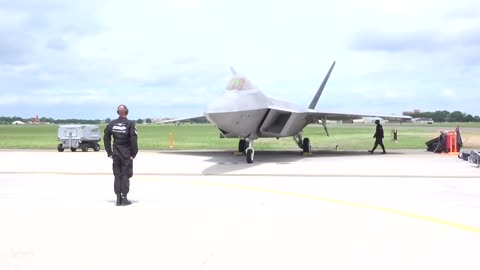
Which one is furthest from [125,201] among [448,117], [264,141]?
[448,117]

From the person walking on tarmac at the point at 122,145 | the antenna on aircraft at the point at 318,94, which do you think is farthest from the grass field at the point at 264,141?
the person walking on tarmac at the point at 122,145

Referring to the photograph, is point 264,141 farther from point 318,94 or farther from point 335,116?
point 335,116

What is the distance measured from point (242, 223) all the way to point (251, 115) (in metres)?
11.0

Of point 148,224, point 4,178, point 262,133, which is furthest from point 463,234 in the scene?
point 262,133

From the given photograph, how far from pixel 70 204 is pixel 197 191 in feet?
8.69

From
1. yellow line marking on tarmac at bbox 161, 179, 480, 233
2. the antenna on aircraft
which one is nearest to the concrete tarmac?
yellow line marking on tarmac at bbox 161, 179, 480, 233

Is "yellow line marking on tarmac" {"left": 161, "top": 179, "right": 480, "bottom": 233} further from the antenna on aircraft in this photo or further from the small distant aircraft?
the antenna on aircraft

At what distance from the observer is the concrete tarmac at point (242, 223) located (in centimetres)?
524

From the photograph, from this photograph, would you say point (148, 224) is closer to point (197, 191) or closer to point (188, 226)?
point (188, 226)

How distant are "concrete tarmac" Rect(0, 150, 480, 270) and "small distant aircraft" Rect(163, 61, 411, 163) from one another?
3.89 meters

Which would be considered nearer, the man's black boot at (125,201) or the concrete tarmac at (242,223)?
the concrete tarmac at (242,223)

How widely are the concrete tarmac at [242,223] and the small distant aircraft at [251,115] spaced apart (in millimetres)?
3887

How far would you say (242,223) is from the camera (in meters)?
6.99

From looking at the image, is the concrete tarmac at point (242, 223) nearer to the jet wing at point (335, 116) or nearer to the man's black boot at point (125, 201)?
the man's black boot at point (125, 201)
